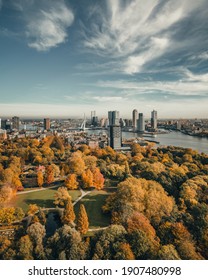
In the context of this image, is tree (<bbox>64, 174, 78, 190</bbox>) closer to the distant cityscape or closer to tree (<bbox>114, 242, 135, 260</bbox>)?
tree (<bbox>114, 242, 135, 260</bbox>)

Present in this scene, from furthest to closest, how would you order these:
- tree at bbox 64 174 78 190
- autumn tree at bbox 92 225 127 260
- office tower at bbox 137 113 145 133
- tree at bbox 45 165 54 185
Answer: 1. office tower at bbox 137 113 145 133
2. tree at bbox 45 165 54 185
3. tree at bbox 64 174 78 190
4. autumn tree at bbox 92 225 127 260

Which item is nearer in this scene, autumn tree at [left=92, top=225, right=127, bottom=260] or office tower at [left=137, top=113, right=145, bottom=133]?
autumn tree at [left=92, top=225, right=127, bottom=260]

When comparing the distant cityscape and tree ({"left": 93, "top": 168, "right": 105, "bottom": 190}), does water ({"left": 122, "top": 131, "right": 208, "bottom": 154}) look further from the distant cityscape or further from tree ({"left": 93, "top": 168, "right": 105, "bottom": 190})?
tree ({"left": 93, "top": 168, "right": 105, "bottom": 190})

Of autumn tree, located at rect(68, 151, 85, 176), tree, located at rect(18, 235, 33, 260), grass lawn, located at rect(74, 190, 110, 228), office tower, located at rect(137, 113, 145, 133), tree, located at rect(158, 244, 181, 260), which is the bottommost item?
grass lawn, located at rect(74, 190, 110, 228)

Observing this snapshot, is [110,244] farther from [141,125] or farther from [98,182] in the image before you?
[141,125]

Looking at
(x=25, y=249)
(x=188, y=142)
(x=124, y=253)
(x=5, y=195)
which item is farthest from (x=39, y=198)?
(x=188, y=142)

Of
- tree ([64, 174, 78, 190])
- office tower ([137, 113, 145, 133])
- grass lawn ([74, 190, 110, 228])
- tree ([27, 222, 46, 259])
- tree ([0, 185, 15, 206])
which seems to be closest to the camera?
tree ([27, 222, 46, 259])

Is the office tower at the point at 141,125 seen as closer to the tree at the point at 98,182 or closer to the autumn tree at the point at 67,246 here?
the tree at the point at 98,182

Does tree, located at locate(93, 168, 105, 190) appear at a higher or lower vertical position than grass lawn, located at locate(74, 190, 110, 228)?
higher

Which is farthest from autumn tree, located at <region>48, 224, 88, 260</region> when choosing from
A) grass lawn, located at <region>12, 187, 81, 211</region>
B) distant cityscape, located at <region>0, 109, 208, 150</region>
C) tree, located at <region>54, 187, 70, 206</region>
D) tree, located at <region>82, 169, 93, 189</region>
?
distant cityscape, located at <region>0, 109, 208, 150</region>

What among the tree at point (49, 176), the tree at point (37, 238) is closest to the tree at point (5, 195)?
the tree at point (49, 176)
